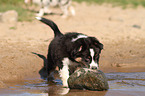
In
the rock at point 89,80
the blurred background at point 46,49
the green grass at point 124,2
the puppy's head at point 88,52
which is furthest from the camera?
the green grass at point 124,2

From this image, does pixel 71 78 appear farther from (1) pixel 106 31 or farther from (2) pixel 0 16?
(2) pixel 0 16

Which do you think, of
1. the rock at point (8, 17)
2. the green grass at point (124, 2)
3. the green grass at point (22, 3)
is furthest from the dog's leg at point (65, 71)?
the green grass at point (124, 2)

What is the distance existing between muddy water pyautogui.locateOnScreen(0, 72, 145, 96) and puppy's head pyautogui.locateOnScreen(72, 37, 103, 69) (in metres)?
0.65

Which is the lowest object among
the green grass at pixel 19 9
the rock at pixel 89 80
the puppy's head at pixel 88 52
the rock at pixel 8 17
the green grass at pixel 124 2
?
the rock at pixel 89 80

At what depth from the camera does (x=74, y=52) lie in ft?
18.2

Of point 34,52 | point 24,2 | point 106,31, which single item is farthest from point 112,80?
point 24,2

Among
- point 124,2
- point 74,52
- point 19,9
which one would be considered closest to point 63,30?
point 19,9

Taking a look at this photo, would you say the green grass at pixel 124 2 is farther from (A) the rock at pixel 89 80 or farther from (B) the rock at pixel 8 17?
(A) the rock at pixel 89 80

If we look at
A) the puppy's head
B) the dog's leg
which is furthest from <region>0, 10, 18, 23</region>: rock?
the puppy's head

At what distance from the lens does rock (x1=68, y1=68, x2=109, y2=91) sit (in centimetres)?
590

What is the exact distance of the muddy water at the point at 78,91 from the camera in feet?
19.0

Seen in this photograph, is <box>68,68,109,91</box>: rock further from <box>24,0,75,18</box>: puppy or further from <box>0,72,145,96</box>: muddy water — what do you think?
<box>24,0,75,18</box>: puppy

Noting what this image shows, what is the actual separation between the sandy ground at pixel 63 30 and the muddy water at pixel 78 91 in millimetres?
408

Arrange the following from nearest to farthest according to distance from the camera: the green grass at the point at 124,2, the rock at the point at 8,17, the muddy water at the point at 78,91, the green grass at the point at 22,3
Answer: the muddy water at the point at 78,91
the rock at the point at 8,17
the green grass at the point at 22,3
the green grass at the point at 124,2
